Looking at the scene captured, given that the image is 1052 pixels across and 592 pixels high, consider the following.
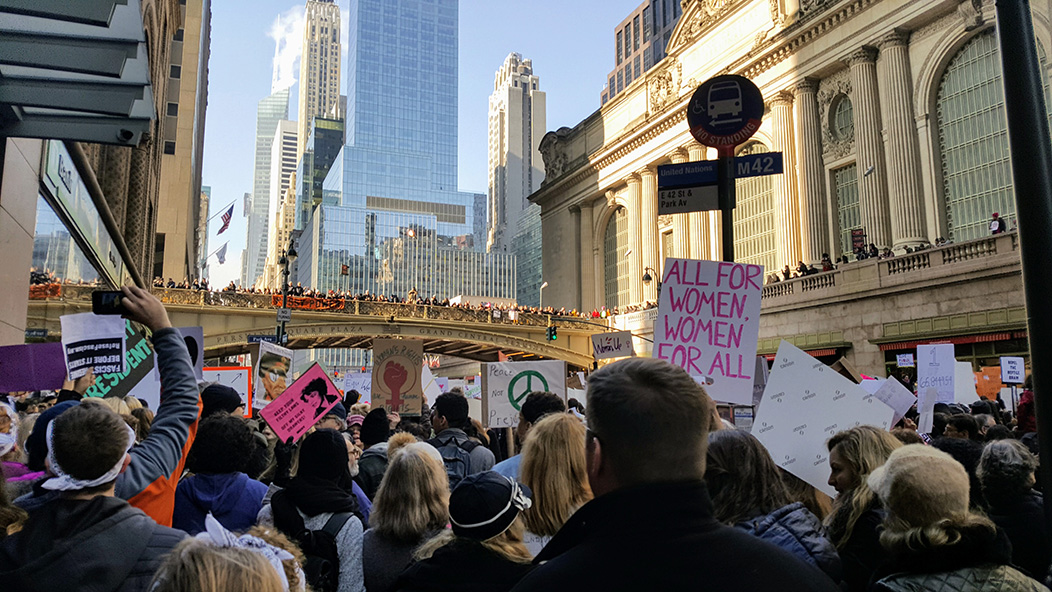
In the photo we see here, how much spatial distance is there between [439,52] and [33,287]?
613 feet

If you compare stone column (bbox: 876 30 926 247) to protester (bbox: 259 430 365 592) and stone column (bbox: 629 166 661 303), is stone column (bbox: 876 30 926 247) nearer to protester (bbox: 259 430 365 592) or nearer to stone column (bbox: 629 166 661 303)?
stone column (bbox: 629 166 661 303)

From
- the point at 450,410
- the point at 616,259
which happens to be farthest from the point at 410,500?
the point at 616,259

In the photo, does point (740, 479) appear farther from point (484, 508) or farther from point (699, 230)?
point (699, 230)

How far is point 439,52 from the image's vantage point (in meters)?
186

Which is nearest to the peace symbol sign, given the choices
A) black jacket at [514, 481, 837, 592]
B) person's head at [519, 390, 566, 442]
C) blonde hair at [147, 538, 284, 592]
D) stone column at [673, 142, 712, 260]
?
person's head at [519, 390, 566, 442]

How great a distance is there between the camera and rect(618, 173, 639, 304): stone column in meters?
48.1

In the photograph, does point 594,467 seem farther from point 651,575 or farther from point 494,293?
point 494,293

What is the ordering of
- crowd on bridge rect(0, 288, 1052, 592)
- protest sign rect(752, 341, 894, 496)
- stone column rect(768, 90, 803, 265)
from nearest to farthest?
crowd on bridge rect(0, 288, 1052, 592)
protest sign rect(752, 341, 894, 496)
stone column rect(768, 90, 803, 265)

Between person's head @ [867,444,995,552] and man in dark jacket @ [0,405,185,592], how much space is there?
279 centimetres

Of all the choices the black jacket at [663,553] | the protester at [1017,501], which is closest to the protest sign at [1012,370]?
the protester at [1017,501]

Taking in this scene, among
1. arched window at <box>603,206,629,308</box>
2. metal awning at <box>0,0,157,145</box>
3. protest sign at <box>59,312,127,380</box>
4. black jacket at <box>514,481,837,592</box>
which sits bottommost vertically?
black jacket at <box>514,481,837,592</box>

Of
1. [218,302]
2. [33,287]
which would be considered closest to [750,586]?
[33,287]

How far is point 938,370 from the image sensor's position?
12297 mm

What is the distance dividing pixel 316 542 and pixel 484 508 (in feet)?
4.24
